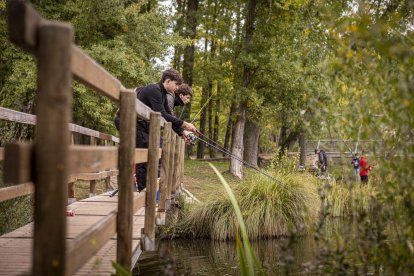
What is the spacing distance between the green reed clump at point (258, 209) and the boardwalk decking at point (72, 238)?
3.43 meters

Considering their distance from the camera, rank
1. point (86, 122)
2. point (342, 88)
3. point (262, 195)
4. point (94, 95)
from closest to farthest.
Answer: point (342, 88) → point (262, 195) → point (94, 95) → point (86, 122)

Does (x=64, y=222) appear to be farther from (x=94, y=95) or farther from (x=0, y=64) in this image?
(x=0, y=64)

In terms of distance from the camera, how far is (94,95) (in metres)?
14.0

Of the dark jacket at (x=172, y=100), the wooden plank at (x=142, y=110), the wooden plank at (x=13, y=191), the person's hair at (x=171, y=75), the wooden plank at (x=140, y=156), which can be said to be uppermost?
the person's hair at (x=171, y=75)

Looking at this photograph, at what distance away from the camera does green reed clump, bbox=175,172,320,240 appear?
956cm

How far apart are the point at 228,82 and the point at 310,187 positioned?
31.6 feet

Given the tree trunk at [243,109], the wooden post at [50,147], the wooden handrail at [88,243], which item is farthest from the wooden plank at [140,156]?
the tree trunk at [243,109]

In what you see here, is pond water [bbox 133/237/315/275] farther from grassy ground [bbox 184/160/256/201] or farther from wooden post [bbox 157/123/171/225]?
grassy ground [bbox 184/160/256/201]

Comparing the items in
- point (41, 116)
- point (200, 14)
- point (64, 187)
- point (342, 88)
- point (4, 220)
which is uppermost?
point (200, 14)

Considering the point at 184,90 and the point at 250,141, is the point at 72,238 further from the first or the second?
the point at 250,141

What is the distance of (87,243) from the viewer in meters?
2.51

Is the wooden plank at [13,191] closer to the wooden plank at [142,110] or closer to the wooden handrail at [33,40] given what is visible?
the wooden plank at [142,110]

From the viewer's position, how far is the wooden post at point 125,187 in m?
3.17

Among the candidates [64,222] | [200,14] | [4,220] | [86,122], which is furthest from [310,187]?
[200,14]
